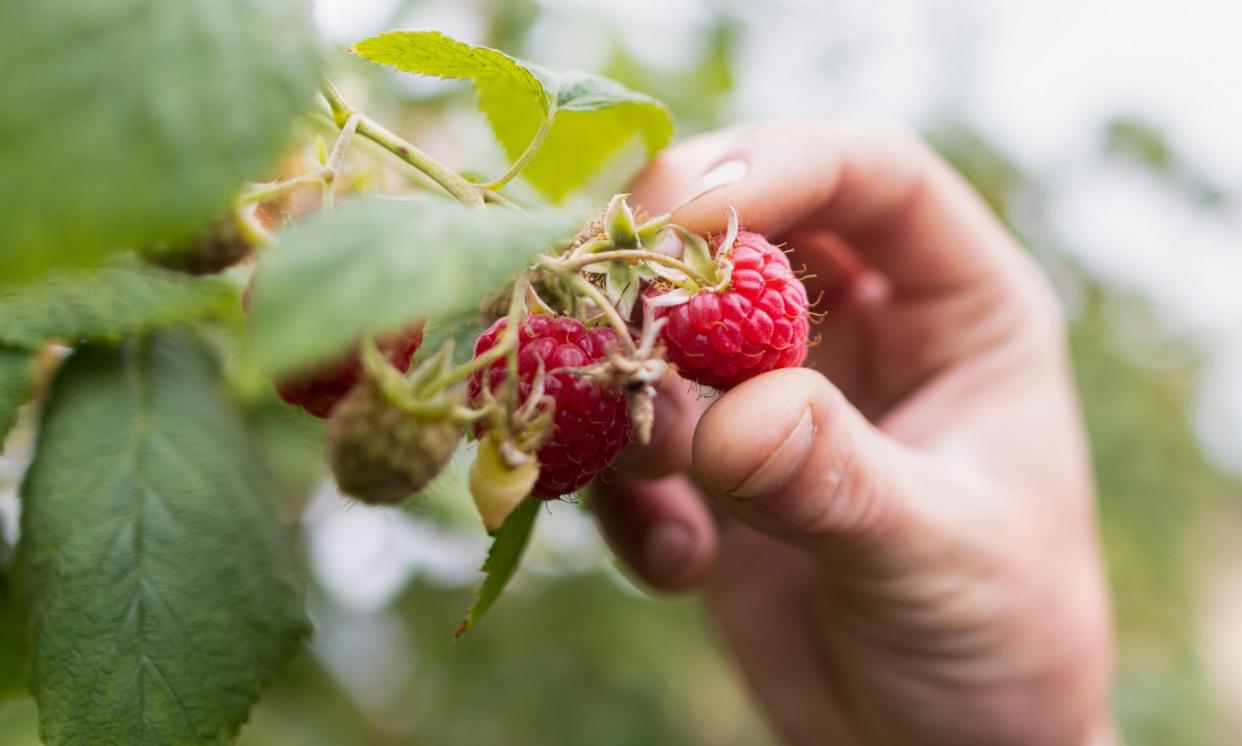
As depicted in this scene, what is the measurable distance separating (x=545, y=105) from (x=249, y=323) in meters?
0.34

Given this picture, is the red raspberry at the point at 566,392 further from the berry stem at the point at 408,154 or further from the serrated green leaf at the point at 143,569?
the serrated green leaf at the point at 143,569

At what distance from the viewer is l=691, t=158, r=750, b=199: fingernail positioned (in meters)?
0.98

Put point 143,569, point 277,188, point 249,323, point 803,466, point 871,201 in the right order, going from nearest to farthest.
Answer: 1. point 249,323
2. point 277,188
3. point 143,569
4. point 803,466
5. point 871,201

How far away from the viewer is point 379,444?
1.81 feet

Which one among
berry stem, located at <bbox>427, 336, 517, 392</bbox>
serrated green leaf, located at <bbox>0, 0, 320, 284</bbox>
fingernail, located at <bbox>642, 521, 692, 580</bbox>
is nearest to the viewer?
serrated green leaf, located at <bbox>0, 0, 320, 284</bbox>

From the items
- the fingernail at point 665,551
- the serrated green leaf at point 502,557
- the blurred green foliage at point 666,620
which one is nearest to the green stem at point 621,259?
the serrated green leaf at point 502,557

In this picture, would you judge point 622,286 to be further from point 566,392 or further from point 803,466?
point 803,466

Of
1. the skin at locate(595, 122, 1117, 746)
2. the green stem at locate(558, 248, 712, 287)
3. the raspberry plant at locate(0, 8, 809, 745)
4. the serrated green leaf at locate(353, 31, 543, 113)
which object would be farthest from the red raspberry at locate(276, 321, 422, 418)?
the skin at locate(595, 122, 1117, 746)

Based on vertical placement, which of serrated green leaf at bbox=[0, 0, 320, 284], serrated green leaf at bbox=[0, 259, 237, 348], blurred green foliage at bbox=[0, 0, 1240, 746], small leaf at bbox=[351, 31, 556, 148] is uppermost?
serrated green leaf at bbox=[0, 0, 320, 284]

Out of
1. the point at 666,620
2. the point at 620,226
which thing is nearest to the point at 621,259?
the point at 620,226

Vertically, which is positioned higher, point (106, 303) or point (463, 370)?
point (463, 370)

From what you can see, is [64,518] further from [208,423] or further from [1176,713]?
[1176,713]

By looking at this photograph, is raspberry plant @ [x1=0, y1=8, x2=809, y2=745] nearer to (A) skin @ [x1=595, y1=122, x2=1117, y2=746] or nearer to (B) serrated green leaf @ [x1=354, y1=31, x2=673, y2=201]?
(B) serrated green leaf @ [x1=354, y1=31, x2=673, y2=201]

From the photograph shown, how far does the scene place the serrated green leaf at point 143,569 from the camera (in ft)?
2.32
